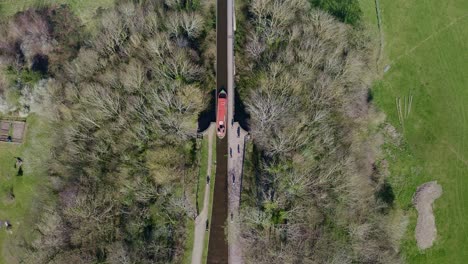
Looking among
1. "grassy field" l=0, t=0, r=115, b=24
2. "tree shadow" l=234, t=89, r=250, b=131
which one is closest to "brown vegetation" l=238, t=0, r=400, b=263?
"tree shadow" l=234, t=89, r=250, b=131

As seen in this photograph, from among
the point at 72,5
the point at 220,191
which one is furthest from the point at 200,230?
the point at 72,5

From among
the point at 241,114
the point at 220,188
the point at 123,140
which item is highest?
the point at 241,114

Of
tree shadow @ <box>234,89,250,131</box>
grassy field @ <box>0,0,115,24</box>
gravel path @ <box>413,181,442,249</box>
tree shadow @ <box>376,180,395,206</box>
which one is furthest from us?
grassy field @ <box>0,0,115,24</box>

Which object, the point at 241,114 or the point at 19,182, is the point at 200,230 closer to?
the point at 241,114

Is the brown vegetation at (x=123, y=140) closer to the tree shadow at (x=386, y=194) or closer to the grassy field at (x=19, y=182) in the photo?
the grassy field at (x=19, y=182)

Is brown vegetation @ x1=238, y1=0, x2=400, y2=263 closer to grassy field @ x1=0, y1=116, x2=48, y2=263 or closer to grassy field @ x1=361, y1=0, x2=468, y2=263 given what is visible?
grassy field @ x1=361, y1=0, x2=468, y2=263
